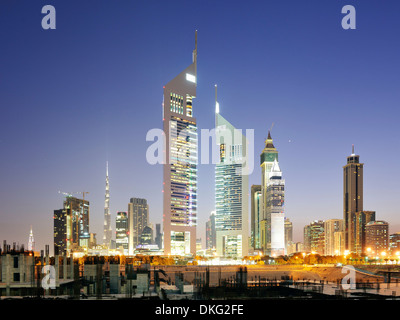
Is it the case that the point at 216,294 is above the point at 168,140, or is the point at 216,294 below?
below

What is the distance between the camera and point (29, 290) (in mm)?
42281

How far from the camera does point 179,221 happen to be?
197125 millimetres

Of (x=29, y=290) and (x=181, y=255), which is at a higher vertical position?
(x=29, y=290)
